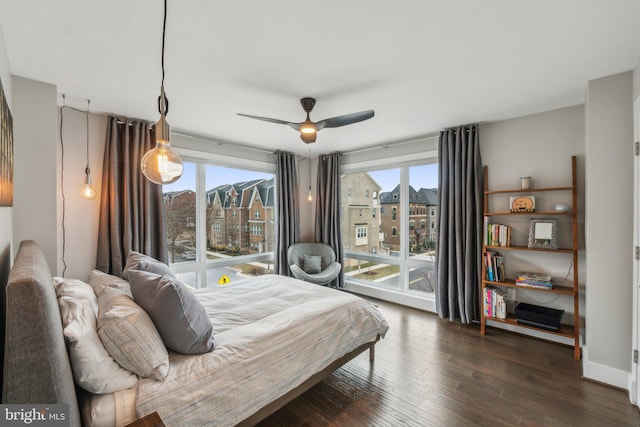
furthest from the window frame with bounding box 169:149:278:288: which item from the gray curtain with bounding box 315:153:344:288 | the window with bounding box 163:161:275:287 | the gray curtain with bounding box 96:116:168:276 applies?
the gray curtain with bounding box 315:153:344:288

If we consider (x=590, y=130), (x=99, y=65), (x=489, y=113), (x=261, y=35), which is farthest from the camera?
(x=489, y=113)

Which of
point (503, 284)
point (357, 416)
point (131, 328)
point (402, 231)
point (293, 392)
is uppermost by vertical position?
point (402, 231)

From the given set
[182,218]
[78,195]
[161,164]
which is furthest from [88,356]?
[182,218]

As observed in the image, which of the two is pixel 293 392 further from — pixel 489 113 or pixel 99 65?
pixel 489 113

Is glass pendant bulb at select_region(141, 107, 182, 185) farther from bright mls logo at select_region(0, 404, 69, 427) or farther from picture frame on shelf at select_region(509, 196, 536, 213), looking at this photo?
picture frame on shelf at select_region(509, 196, 536, 213)

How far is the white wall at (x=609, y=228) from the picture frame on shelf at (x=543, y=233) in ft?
1.73

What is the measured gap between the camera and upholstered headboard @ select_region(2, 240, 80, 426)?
0.86 meters

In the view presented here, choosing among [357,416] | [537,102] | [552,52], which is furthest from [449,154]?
[357,416]

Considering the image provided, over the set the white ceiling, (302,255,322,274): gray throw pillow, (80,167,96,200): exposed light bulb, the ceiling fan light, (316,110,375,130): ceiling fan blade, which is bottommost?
(302,255,322,274): gray throw pillow

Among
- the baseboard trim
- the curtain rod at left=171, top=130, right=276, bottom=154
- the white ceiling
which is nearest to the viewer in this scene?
the white ceiling

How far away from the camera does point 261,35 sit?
1.76m

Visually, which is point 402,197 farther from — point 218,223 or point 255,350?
point 255,350

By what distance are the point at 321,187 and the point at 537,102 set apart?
10.6 ft

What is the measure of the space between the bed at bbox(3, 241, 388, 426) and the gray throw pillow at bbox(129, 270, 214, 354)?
7 cm
